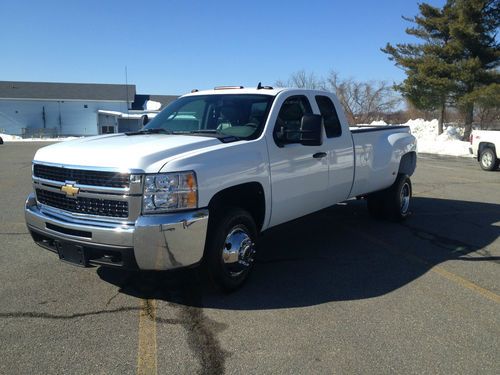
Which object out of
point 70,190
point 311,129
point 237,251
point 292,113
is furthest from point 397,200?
point 70,190

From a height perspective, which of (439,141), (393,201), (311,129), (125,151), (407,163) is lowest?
(393,201)

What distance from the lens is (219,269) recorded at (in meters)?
4.16

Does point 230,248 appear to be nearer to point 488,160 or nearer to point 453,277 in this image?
point 453,277

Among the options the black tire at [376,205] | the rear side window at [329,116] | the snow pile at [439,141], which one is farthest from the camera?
the snow pile at [439,141]

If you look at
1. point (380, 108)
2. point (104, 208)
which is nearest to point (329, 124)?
point (104, 208)

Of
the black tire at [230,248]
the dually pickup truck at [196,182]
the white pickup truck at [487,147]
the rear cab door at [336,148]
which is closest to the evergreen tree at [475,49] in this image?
the white pickup truck at [487,147]

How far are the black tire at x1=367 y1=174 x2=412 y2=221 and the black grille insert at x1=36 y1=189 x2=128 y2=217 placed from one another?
495 centimetres

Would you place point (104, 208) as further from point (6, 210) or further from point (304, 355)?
point (6, 210)

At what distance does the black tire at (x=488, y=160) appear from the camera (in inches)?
620

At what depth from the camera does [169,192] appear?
145 inches

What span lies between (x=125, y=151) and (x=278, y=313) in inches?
75.4

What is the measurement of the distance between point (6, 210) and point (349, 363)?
715 centimetres

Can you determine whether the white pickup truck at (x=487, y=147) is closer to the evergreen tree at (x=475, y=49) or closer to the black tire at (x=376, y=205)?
the black tire at (x=376, y=205)

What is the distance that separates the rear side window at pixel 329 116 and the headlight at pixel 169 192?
100 inches
